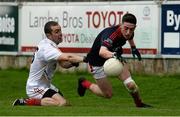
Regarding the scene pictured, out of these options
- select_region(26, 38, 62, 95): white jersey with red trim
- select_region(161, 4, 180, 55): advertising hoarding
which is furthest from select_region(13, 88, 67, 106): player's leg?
select_region(161, 4, 180, 55): advertising hoarding

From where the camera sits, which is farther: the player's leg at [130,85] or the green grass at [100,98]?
the green grass at [100,98]

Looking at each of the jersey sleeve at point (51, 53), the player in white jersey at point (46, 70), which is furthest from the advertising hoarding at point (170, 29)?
the jersey sleeve at point (51, 53)

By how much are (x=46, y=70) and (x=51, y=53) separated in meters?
0.61

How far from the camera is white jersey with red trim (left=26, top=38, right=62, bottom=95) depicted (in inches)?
681

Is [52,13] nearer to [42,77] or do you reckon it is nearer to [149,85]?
[149,85]

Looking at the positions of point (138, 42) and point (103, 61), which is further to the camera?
point (138, 42)

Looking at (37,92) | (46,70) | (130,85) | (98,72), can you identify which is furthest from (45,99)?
(98,72)

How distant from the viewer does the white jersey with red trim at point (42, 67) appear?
17297 millimetres

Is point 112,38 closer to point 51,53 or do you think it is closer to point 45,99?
point 51,53

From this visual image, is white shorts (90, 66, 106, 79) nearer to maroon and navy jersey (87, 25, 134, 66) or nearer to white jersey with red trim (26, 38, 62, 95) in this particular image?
maroon and navy jersey (87, 25, 134, 66)

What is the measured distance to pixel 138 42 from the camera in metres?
26.2

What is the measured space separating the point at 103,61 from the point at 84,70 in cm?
881

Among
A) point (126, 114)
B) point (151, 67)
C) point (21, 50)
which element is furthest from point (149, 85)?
point (126, 114)

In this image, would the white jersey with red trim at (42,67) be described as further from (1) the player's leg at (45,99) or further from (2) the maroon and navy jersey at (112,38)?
(2) the maroon and navy jersey at (112,38)
